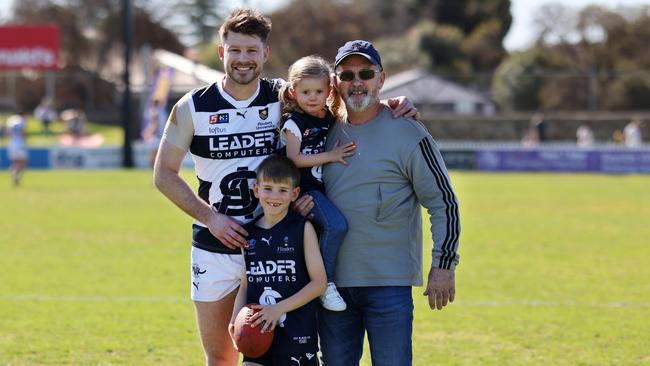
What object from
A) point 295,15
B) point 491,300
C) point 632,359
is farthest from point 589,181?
point 295,15

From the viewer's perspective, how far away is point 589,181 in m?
29.1

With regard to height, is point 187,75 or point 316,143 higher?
point 187,75

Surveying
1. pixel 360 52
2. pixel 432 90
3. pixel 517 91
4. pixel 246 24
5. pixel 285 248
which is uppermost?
pixel 517 91

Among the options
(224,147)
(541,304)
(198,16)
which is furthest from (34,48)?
(198,16)

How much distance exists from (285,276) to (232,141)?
77 cm

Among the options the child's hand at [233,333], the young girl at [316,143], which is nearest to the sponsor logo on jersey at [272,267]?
the young girl at [316,143]

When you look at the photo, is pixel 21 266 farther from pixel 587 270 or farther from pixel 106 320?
pixel 587 270

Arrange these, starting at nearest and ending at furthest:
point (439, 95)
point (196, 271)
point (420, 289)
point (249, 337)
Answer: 1. point (249, 337)
2. point (196, 271)
3. point (420, 289)
4. point (439, 95)

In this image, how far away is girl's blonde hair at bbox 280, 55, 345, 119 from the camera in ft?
16.4

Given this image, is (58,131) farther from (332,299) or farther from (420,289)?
(332,299)

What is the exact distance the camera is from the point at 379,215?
5039 mm

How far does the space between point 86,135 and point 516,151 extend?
2012 centimetres

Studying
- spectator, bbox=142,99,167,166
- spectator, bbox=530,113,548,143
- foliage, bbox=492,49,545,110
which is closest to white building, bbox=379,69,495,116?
foliage, bbox=492,49,545,110

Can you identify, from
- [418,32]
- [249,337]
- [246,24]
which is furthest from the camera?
[418,32]
